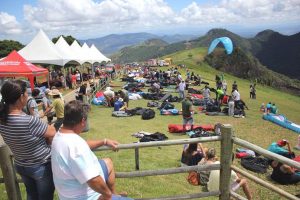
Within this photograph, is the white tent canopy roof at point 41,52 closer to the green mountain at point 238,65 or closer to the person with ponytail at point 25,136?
the person with ponytail at point 25,136

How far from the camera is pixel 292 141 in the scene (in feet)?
52.6

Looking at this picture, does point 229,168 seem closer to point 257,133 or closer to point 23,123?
point 23,123

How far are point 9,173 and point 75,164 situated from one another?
6.85ft

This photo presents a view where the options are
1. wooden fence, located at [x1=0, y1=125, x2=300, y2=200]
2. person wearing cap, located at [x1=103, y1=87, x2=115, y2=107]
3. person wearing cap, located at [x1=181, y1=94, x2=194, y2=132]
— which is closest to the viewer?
wooden fence, located at [x1=0, y1=125, x2=300, y2=200]

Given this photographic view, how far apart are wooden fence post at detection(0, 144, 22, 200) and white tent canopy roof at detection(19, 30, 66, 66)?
18.0 meters

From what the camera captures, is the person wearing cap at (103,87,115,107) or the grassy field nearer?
the grassy field

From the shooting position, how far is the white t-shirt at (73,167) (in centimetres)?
321

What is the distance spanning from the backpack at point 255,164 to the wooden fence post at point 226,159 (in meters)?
5.72

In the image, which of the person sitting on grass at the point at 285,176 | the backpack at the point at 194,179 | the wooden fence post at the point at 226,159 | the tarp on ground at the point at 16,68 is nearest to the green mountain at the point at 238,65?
the tarp on ground at the point at 16,68

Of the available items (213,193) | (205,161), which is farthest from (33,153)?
(205,161)

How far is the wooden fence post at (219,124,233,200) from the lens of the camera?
472 centimetres

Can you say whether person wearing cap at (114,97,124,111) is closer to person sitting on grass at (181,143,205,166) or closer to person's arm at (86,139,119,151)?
person sitting on grass at (181,143,205,166)

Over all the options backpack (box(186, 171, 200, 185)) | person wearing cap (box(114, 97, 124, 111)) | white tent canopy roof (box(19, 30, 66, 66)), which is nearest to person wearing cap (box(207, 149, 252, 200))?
backpack (box(186, 171, 200, 185))

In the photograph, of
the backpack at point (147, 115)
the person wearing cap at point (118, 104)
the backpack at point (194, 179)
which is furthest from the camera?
the person wearing cap at point (118, 104)
